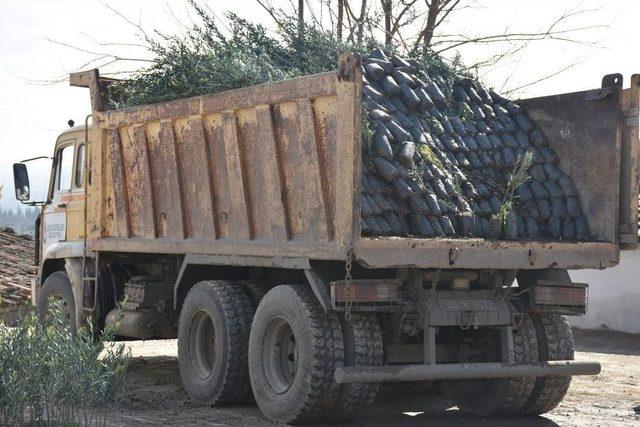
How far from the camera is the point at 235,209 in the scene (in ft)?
30.5

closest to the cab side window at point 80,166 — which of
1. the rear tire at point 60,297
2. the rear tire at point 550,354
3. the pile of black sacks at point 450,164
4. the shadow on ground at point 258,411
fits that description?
the rear tire at point 60,297

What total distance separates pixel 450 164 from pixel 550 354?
1.68 m

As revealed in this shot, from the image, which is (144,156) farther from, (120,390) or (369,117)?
(120,390)

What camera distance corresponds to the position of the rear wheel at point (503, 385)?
28.8ft

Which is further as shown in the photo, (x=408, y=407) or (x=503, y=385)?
(x=408, y=407)

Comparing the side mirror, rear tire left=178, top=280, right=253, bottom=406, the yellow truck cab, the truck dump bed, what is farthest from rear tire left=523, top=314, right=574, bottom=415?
the side mirror

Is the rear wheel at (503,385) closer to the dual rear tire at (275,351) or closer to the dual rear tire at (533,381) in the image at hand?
the dual rear tire at (533,381)

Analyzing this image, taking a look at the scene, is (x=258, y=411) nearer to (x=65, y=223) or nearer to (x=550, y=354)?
(x=550, y=354)

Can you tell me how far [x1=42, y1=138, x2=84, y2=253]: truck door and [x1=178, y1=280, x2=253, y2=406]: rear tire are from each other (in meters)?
2.52

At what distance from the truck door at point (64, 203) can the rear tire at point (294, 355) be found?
378cm

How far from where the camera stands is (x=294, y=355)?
8547 millimetres

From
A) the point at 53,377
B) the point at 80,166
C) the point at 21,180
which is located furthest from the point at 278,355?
the point at 21,180

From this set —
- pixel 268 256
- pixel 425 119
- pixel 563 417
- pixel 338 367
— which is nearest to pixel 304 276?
pixel 268 256

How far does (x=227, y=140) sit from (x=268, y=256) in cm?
117
